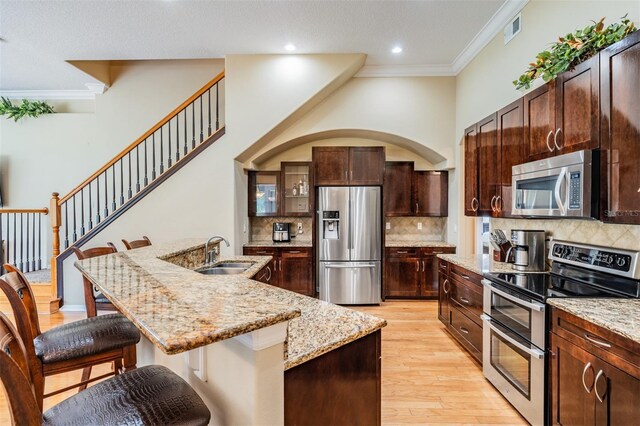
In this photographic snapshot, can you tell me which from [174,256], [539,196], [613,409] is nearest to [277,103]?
[174,256]

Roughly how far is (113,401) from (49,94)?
283 inches

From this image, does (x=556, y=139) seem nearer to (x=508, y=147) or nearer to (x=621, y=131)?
(x=621, y=131)

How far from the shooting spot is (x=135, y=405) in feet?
3.41

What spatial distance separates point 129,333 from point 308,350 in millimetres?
1265

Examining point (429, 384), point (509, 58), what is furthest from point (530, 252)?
point (509, 58)

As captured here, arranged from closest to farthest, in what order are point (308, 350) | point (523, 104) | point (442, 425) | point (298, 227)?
point (308, 350) < point (442, 425) < point (523, 104) < point (298, 227)

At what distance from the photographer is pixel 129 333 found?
1.83m

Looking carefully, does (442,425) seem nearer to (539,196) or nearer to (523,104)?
(539,196)

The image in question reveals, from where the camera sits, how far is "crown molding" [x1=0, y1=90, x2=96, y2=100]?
5934 mm

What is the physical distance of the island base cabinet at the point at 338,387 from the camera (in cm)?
112

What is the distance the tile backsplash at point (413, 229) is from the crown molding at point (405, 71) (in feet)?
7.56

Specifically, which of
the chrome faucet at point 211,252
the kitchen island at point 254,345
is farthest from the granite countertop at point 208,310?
the chrome faucet at point 211,252

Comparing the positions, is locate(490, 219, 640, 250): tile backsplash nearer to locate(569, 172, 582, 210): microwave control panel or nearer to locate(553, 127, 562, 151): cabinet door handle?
locate(569, 172, 582, 210): microwave control panel

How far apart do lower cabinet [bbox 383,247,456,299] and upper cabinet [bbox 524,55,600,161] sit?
2.55 meters
